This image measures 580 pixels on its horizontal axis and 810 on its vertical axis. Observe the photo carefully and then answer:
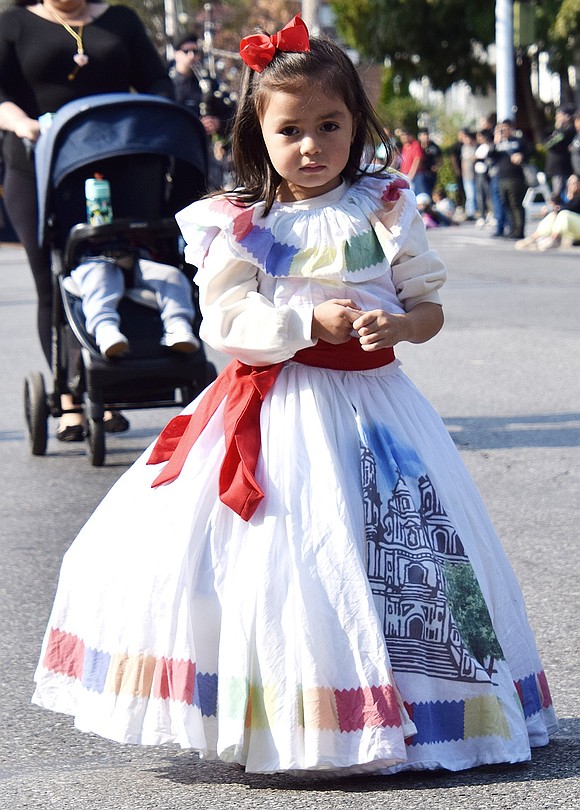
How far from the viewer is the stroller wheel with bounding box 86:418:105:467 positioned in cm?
640

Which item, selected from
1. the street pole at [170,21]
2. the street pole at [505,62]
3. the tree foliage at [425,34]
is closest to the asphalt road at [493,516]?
the street pole at [505,62]

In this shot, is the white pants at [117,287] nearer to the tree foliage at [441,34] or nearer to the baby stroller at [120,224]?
the baby stroller at [120,224]

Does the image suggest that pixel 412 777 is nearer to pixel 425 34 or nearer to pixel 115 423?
pixel 115 423

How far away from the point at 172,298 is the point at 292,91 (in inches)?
123

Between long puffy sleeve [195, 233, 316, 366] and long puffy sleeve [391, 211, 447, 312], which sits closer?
long puffy sleeve [195, 233, 316, 366]

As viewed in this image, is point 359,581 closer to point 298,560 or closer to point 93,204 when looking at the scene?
point 298,560

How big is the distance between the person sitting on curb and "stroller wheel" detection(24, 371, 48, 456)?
12987mm

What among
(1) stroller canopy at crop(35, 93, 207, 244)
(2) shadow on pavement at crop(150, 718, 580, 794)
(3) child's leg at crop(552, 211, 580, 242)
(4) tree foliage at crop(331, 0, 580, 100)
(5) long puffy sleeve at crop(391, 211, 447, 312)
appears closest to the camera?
(2) shadow on pavement at crop(150, 718, 580, 794)

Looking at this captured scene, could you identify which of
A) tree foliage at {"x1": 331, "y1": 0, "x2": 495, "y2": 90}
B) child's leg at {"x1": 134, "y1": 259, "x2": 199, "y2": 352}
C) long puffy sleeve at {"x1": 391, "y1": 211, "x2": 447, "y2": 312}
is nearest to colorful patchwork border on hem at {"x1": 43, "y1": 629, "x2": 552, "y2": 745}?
long puffy sleeve at {"x1": 391, "y1": 211, "x2": 447, "y2": 312}

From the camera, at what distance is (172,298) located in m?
6.24

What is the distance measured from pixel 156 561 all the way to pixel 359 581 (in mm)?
435

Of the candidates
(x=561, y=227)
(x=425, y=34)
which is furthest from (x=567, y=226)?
(x=425, y=34)

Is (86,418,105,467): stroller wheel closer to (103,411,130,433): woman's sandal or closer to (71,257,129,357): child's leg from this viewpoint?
(71,257,129,357): child's leg

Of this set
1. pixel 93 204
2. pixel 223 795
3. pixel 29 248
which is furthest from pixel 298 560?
pixel 29 248
